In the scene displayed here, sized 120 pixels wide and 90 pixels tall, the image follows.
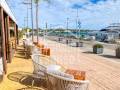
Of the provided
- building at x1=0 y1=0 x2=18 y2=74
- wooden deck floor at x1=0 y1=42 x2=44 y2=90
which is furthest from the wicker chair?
building at x1=0 y1=0 x2=18 y2=74

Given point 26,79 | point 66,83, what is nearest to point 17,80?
point 26,79

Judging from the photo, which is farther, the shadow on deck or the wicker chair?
the shadow on deck

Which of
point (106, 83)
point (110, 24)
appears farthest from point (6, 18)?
point (110, 24)

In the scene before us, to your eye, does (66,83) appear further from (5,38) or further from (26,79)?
(5,38)

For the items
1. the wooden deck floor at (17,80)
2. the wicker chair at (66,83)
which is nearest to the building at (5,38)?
the wooden deck floor at (17,80)

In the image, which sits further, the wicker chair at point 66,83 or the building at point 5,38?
the building at point 5,38

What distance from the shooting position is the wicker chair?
5.27m

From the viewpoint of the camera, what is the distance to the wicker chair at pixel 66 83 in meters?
5.27

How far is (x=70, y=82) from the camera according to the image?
530 cm

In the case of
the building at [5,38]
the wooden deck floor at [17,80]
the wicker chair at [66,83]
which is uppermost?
the building at [5,38]

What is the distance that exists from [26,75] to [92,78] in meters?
2.56

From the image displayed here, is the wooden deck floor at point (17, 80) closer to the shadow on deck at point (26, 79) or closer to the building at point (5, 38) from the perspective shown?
the shadow on deck at point (26, 79)

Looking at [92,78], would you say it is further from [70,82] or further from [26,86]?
[70,82]

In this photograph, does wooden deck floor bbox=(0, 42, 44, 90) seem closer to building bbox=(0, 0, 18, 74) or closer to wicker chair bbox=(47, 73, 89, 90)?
building bbox=(0, 0, 18, 74)
